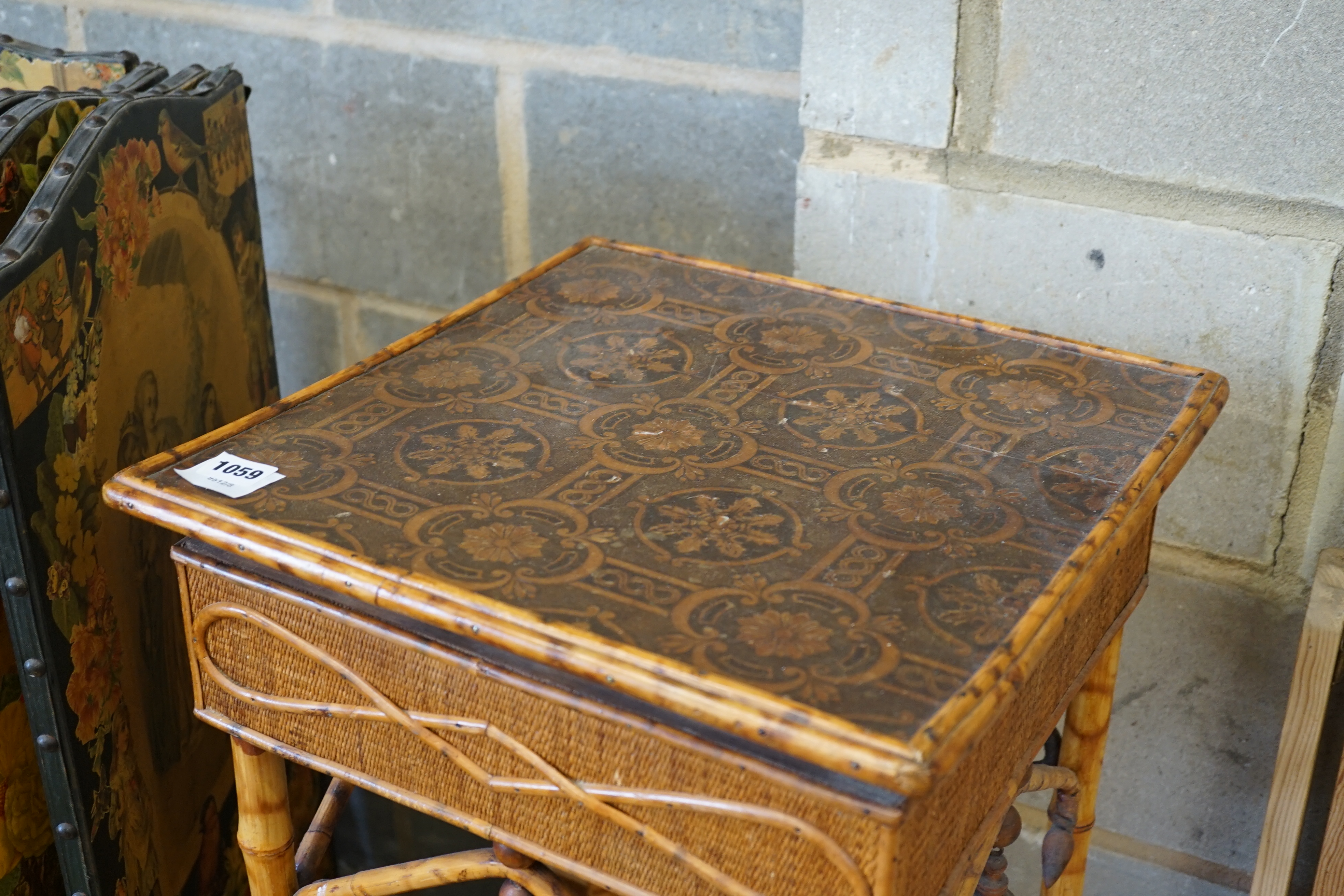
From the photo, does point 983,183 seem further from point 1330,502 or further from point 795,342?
point 1330,502

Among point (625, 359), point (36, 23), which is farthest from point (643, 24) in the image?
point (36, 23)

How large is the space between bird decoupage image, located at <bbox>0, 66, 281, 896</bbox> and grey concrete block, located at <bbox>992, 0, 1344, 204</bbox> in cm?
65

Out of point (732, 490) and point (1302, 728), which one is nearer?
point (732, 490)

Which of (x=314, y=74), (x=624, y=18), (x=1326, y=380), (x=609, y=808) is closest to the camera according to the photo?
(x=609, y=808)

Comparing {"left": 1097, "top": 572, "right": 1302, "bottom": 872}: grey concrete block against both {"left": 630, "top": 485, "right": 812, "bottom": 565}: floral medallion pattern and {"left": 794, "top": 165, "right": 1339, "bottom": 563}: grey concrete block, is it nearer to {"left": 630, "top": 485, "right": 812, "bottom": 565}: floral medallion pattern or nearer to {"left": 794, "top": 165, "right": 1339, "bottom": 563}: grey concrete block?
{"left": 794, "top": 165, "right": 1339, "bottom": 563}: grey concrete block

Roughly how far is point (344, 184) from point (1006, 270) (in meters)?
Result: 0.79

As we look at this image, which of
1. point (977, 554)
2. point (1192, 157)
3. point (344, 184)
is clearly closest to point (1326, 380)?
point (1192, 157)

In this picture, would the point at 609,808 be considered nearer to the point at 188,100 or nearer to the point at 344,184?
the point at 188,100

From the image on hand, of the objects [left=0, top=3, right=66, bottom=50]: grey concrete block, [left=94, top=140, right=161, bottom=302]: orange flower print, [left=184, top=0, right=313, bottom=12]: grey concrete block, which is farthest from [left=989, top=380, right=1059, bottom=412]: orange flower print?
[left=0, top=3, right=66, bottom=50]: grey concrete block

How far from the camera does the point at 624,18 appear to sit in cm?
128

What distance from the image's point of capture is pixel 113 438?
0.96 metres

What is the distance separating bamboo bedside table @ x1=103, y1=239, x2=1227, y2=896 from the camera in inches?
24.3

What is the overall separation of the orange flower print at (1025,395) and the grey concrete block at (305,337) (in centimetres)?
94

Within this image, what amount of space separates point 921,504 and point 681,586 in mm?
161
